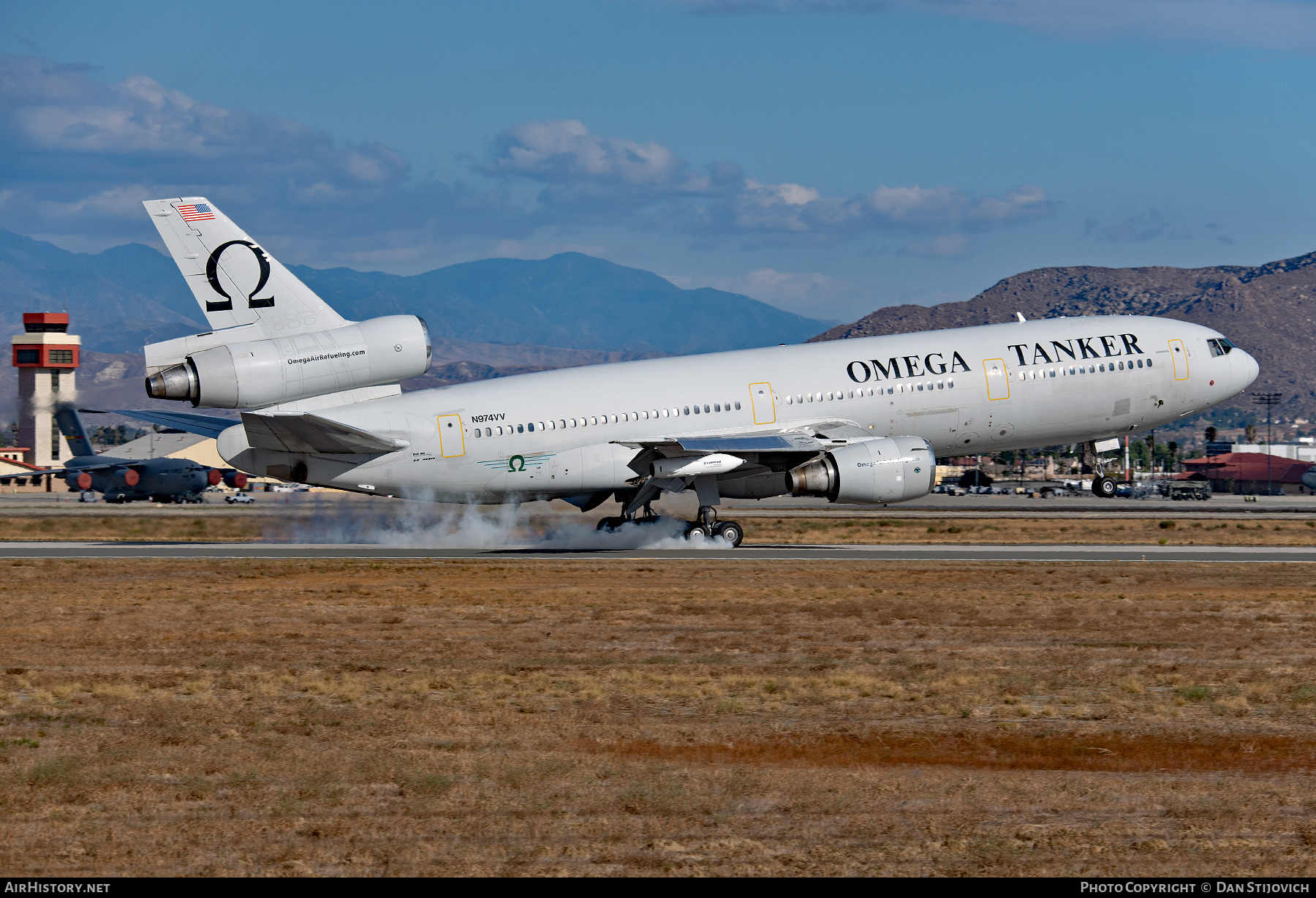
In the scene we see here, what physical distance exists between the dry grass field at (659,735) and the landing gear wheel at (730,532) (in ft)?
41.0

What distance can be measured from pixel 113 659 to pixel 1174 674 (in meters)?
16.3

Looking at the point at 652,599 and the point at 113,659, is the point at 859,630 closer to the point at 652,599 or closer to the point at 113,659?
the point at 652,599

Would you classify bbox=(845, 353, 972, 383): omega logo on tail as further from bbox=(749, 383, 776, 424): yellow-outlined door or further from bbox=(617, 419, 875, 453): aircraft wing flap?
bbox=(749, 383, 776, 424): yellow-outlined door

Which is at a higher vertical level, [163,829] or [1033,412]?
[1033,412]

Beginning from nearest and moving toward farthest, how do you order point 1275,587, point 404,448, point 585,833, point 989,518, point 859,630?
point 585,833 → point 859,630 → point 1275,587 → point 404,448 → point 989,518

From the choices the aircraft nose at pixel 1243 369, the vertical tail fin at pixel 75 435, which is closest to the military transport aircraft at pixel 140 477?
the vertical tail fin at pixel 75 435

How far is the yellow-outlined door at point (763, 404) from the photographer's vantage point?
38.1 m

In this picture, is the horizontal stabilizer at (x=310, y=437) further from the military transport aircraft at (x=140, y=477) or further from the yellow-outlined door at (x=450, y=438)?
the military transport aircraft at (x=140, y=477)

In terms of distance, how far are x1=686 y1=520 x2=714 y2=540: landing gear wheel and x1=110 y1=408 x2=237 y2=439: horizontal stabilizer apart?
48.1ft

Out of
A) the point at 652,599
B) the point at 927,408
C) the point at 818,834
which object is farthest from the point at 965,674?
the point at 927,408

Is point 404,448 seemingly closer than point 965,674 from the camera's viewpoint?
No

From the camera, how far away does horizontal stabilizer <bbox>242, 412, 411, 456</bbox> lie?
33625mm

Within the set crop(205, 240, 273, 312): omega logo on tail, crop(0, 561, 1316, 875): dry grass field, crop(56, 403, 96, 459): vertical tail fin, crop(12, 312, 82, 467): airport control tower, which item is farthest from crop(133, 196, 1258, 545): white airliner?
crop(12, 312, 82, 467): airport control tower

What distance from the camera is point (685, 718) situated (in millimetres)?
14711
